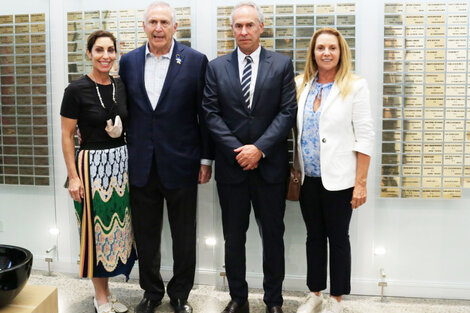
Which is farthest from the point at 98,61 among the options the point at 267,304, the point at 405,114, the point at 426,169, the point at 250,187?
the point at 426,169

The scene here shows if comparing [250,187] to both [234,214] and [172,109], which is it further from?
[172,109]

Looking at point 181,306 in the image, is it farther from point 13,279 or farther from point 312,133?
point 13,279

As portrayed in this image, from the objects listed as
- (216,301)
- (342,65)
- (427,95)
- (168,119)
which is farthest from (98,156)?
(427,95)

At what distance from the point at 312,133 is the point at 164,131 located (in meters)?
0.75

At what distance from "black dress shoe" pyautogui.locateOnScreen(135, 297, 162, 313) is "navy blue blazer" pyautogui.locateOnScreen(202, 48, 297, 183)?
861mm

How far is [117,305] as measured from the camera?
2551 mm

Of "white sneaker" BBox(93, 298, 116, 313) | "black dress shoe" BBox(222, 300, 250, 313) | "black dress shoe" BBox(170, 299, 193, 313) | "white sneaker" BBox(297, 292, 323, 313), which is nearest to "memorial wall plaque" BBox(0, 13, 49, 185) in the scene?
"white sneaker" BBox(93, 298, 116, 313)

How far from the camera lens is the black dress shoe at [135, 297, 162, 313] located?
2.51m

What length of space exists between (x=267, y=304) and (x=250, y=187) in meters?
0.65


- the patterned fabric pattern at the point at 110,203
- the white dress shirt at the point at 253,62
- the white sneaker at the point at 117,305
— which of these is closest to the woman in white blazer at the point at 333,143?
the white dress shirt at the point at 253,62

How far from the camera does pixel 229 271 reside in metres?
2.42

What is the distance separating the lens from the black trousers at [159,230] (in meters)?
2.41

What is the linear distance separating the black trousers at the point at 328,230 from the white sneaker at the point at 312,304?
101 millimetres

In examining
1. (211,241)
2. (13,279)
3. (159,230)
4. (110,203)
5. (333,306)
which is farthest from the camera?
(211,241)
